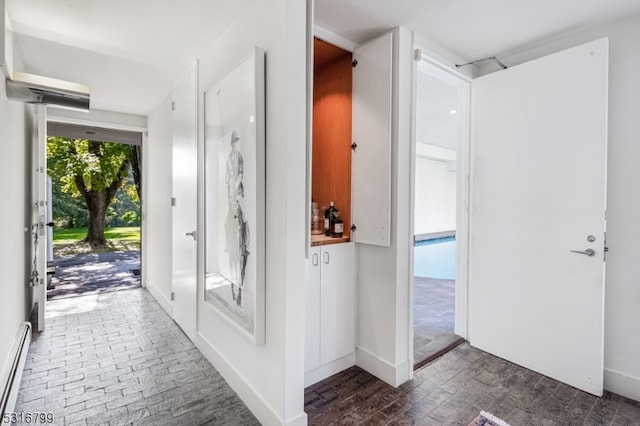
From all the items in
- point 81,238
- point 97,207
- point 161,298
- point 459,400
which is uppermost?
point 97,207

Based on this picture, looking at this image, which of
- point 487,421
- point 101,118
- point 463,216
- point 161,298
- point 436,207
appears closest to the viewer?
point 487,421

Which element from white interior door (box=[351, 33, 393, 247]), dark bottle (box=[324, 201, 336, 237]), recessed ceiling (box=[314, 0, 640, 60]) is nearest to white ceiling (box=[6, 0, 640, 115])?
recessed ceiling (box=[314, 0, 640, 60])

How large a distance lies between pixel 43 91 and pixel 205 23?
1.14 m

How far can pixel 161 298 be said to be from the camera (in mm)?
3713

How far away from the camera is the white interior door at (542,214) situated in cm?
206

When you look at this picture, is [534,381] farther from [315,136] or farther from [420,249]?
[420,249]

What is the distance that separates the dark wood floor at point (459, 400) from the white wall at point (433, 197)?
26.5ft

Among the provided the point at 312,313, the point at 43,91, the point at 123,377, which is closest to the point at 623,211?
the point at 312,313

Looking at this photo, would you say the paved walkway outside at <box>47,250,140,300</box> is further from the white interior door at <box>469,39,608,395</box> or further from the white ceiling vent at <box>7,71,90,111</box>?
the white interior door at <box>469,39,608,395</box>

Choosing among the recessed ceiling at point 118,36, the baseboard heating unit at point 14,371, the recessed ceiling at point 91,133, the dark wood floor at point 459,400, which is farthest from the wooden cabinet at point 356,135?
the recessed ceiling at point 91,133

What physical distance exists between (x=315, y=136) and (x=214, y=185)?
951 millimetres

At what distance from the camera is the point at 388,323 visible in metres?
2.19

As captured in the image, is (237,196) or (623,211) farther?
(623,211)

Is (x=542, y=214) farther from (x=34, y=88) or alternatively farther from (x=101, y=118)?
(x=101, y=118)
